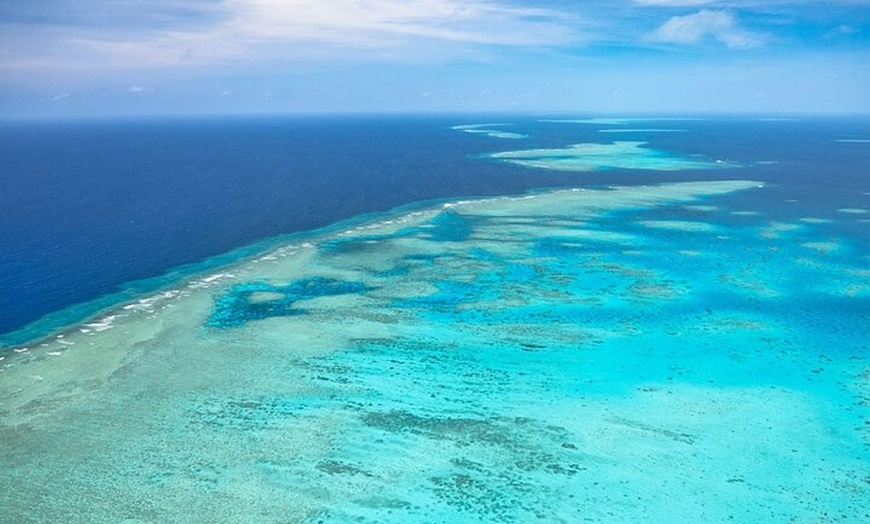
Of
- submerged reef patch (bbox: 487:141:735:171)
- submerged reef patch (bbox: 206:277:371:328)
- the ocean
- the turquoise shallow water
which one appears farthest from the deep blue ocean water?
the turquoise shallow water

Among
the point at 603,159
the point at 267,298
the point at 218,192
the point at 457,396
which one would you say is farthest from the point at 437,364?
the point at 603,159

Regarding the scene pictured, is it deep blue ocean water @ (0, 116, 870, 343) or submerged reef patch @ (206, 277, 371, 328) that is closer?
submerged reef patch @ (206, 277, 371, 328)

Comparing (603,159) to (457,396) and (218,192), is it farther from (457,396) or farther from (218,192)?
(457,396)

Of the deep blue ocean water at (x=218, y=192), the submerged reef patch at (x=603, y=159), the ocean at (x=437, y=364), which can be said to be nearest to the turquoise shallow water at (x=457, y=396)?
the ocean at (x=437, y=364)

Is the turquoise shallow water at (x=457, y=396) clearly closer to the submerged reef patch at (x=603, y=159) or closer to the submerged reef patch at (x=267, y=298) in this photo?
the submerged reef patch at (x=267, y=298)

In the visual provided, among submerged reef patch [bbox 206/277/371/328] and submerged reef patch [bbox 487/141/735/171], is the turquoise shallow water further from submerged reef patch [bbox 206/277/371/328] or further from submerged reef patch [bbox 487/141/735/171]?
submerged reef patch [bbox 487/141/735/171]

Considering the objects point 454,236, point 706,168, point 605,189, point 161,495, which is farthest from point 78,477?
point 706,168
